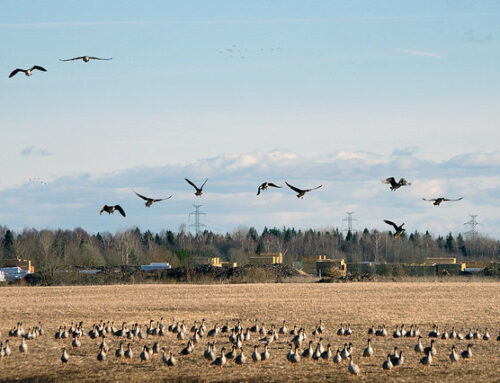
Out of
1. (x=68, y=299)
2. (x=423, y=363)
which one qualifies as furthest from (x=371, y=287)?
(x=423, y=363)

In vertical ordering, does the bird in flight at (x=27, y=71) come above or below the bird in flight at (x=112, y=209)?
above

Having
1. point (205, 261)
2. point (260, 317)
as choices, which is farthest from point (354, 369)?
point (205, 261)

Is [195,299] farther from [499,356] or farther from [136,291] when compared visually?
[499,356]

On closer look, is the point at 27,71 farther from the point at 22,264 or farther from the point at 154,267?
the point at 22,264

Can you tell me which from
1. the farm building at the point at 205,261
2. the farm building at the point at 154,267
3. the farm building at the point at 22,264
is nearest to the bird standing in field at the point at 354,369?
the farm building at the point at 154,267

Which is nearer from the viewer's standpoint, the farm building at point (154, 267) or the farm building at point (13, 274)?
the farm building at point (13, 274)

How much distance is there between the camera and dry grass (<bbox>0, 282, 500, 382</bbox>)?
26.2m

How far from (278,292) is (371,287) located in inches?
424

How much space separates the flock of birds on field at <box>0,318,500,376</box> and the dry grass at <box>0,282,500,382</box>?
0.27m

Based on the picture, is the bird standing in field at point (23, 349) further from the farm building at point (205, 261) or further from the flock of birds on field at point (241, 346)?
the farm building at point (205, 261)

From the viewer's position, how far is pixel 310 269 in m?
118

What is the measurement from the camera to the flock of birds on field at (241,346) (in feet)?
89.2

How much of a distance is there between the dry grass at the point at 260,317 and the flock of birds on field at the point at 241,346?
0.87 feet

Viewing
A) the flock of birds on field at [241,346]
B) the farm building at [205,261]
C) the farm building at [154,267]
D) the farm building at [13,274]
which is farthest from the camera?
the farm building at [205,261]
